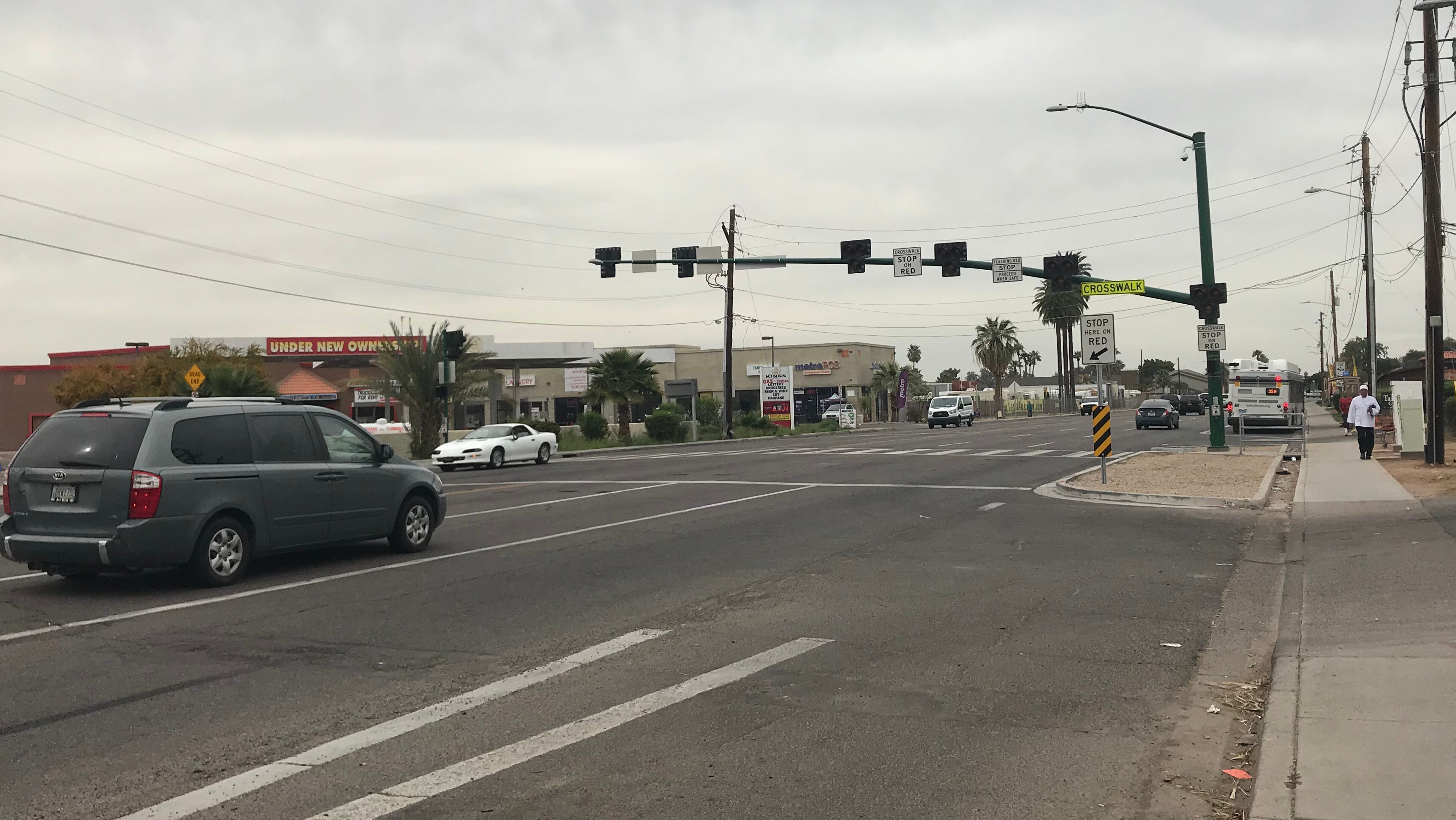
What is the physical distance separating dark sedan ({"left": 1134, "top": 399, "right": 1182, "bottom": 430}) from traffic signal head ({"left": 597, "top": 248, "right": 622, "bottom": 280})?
2872 centimetres

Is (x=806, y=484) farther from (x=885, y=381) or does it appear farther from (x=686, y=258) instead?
(x=885, y=381)

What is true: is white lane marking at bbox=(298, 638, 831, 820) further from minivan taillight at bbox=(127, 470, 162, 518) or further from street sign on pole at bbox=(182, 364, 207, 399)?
street sign on pole at bbox=(182, 364, 207, 399)

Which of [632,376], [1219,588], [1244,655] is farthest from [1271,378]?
[1244,655]

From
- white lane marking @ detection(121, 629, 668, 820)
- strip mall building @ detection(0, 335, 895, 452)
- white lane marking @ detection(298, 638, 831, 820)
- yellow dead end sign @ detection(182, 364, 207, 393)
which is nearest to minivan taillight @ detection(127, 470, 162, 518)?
white lane marking @ detection(121, 629, 668, 820)

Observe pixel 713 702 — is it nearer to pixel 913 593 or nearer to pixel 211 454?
pixel 913 593

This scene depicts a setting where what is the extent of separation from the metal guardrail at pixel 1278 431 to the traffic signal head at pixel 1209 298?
5066 millimetres

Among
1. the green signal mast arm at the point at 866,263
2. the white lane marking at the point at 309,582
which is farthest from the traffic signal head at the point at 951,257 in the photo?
the white lane marking at the point at 309,582

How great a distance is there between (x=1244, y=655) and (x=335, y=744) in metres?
6.02

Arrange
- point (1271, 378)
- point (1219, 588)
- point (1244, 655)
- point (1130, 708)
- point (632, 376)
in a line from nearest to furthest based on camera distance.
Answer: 1. point (1130, 708)
2. point (1244, 655)
3. point (1219, 588)
4. point (1271, 378)
5. point (632, 376)

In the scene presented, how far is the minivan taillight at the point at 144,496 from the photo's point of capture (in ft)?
32.2

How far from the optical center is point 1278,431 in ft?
165

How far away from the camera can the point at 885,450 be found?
122ft

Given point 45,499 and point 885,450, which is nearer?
point 45,499

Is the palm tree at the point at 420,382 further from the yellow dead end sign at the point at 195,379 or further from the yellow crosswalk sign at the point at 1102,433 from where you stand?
the yellow crosswalk sign at the point at 1102,433
